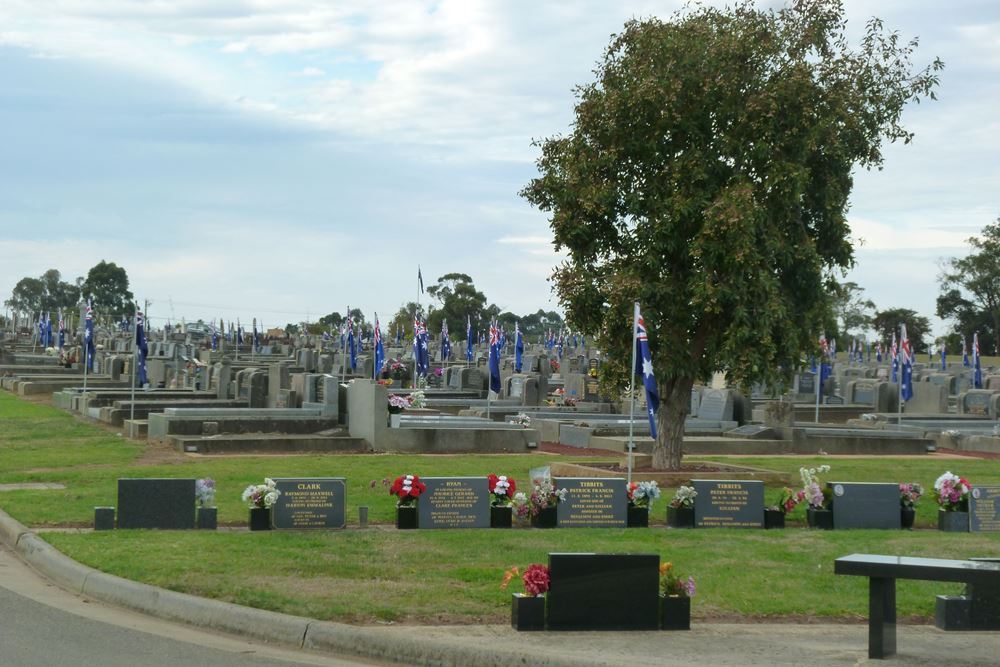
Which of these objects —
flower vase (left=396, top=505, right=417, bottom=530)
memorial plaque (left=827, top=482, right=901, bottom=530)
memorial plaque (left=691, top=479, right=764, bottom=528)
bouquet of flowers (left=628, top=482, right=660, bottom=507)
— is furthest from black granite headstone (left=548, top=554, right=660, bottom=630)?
memorial plaque (left=827, top=482, right=901, bottom=530)

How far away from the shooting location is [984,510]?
16734mm

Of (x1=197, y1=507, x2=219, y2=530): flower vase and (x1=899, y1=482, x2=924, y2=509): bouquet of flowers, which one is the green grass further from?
(x1=899, y1=482, x2=924, y2=509): bouquet of flowers

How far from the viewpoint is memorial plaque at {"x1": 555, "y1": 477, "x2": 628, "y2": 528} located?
611 inches

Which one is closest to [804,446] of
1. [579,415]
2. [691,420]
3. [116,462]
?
[691,420]

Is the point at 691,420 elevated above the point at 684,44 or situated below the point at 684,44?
below

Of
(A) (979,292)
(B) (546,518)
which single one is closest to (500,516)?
(B) (546,518)

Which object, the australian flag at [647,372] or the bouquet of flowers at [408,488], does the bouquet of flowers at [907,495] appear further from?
the bouquet of flowers at [408,488]

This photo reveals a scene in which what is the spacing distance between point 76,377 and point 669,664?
4522 centimetres

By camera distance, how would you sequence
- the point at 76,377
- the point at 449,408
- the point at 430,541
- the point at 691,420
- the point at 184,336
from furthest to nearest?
the point at 184,336 → the point at 76,377 → the point at 449,408 → the point at 691,420 → the point at 430,541

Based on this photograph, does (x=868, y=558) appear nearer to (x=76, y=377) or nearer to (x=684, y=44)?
(x=684, y=44)

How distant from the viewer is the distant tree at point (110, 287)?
6462 inches

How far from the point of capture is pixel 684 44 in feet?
67.2

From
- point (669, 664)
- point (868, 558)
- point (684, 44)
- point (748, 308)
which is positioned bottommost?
point (669, 664)

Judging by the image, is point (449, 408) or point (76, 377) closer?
point (449, 408)
